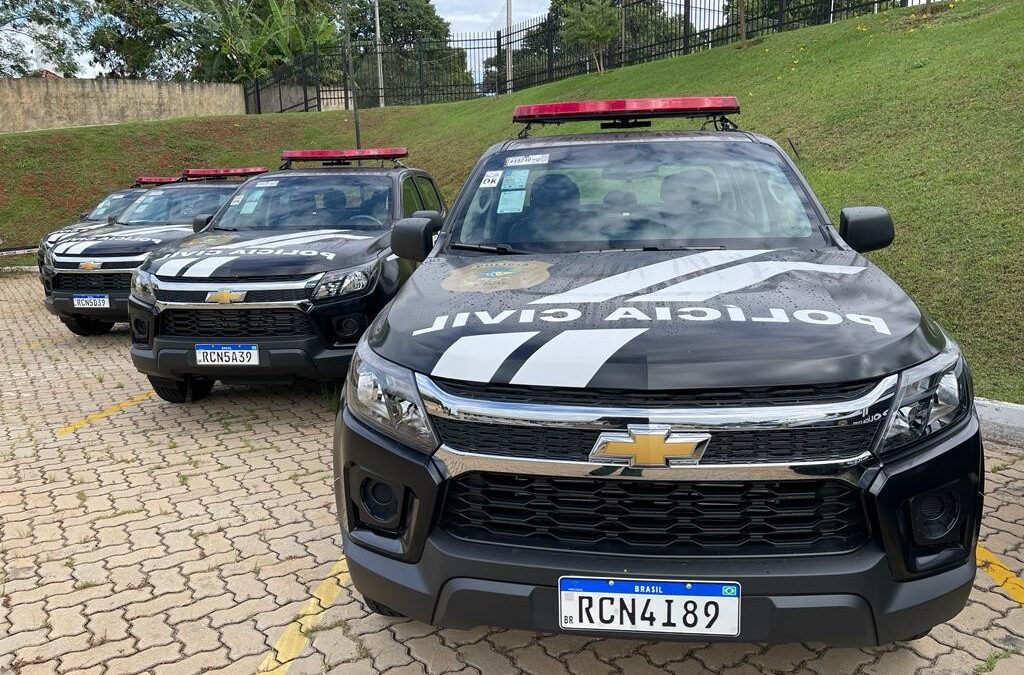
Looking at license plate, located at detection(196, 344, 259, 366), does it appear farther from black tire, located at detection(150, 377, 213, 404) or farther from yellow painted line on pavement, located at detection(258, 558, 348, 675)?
yellow painted line on pavement, located at detection(258, 558, 348, 675)

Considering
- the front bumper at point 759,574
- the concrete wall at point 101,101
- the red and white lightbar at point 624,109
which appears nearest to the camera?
the front bumper at point 759,574

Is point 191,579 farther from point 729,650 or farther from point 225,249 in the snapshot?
point 225,249

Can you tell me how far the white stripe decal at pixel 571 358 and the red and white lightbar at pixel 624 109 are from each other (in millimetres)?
2113

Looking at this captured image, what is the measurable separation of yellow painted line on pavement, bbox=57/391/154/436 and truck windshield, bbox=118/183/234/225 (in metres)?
3.75

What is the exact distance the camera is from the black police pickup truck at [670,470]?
203cm

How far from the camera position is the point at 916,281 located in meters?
7.04

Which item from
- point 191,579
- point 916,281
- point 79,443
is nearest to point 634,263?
point 191,579

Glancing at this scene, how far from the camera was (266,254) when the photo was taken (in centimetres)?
534

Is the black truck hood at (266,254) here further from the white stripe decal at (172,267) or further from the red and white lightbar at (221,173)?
the red and white lightbar at (221,173)

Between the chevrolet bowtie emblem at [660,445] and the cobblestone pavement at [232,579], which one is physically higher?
the chevrolet bowtie emblem at [660,445]

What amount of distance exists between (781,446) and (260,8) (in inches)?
1461

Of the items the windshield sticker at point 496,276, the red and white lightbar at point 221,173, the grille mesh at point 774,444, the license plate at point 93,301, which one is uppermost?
the red and white lightbar at point 221,173

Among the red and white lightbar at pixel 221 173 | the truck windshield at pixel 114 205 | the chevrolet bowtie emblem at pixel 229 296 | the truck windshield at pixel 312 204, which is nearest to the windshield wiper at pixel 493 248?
the chevrolet bowtie emblem at pixel 229 296

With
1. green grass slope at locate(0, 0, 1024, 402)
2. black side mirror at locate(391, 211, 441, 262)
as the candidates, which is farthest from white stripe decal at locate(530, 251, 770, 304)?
green grass slope at locate(0, 0, 1024, 402)
